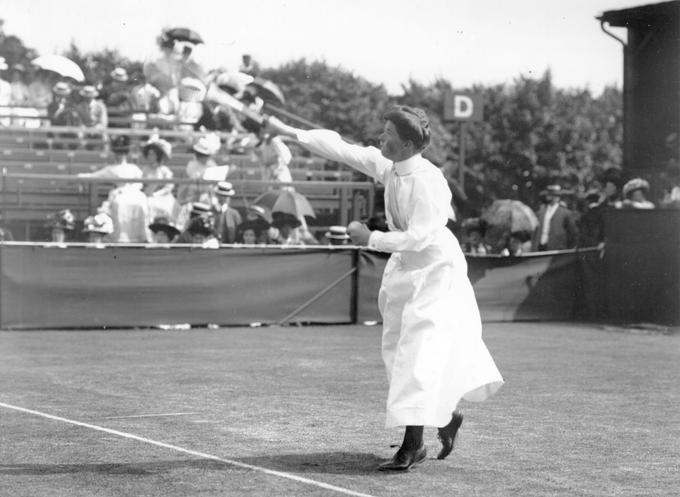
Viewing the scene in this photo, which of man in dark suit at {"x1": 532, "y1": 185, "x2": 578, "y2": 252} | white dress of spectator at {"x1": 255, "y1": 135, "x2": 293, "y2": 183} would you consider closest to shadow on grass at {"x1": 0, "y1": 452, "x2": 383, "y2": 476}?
man in dark suit at {"x1": 532, "y1": 185, "x2": 578, "y2": 252}

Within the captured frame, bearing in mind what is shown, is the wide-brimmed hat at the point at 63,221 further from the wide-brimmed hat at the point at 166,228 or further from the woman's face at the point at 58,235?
the wide-brimmed hat at the point at 166,228

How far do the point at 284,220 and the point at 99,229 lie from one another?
105 inches

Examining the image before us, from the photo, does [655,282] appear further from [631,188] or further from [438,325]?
[438,325]

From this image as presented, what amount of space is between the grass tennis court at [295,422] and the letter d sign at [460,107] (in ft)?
22.4

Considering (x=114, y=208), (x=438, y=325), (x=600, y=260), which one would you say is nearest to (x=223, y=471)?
(x=438, y=325)

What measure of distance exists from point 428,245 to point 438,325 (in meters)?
0.42

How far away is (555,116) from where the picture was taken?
60.4 m

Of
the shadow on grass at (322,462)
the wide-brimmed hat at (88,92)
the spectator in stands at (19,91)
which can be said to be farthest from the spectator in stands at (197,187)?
the shadow on grass at (322,462)

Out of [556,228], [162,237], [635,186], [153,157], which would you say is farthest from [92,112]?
[635,186]

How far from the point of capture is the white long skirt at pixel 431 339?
7.42 metres

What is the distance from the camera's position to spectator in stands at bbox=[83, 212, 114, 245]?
1819 centimetres

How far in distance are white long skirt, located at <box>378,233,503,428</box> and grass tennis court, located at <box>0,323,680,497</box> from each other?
1.23 ft

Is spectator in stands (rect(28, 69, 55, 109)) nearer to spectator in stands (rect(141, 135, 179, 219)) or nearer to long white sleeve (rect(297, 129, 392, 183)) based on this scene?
spectator in stands (rect(141, 135, 179, 219))

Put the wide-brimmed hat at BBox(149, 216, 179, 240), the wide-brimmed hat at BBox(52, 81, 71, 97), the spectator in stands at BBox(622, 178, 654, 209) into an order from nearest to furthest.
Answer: the wide-brimmed hat at BBox(149, 216, 179, 240)
the spectator in stands at BBox(622, 178, 654, 209)
the wide-brimmed hat at BBox(52, 81, 71, 97)
